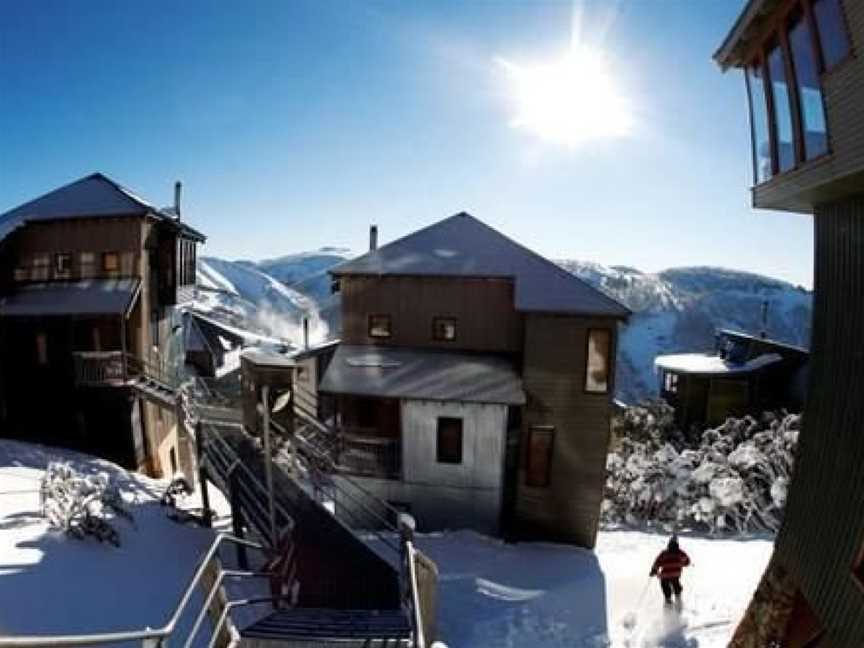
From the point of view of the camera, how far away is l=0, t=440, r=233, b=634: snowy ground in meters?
8.25

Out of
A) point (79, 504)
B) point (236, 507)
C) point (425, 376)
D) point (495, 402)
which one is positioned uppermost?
point (425, 376)

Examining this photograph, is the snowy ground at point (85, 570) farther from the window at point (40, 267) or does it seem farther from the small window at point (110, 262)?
the window at point (40, 267)

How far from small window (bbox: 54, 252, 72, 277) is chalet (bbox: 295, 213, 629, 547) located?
380 inches

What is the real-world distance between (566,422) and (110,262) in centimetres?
1672

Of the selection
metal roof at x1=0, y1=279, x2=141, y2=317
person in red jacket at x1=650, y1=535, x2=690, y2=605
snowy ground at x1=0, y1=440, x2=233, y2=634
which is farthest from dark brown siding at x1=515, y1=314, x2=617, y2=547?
metal roof at x1=0, y1=279, x2=141, y2=317

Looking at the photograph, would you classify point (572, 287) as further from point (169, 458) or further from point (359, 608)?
point (169, 458)

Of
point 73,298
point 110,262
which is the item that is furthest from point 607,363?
point 73,298

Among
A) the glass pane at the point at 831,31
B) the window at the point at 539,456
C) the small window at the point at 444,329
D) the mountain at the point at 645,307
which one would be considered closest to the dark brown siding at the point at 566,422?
the window at the point at 539,456

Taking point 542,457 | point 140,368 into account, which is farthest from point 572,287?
point 140,368

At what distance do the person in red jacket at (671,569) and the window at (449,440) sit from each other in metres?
7.10

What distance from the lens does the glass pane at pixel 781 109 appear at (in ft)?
31.4

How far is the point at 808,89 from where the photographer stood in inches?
355

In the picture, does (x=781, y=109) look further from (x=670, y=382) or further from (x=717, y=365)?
(x=670, y=382)

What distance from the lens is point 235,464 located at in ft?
48.3
